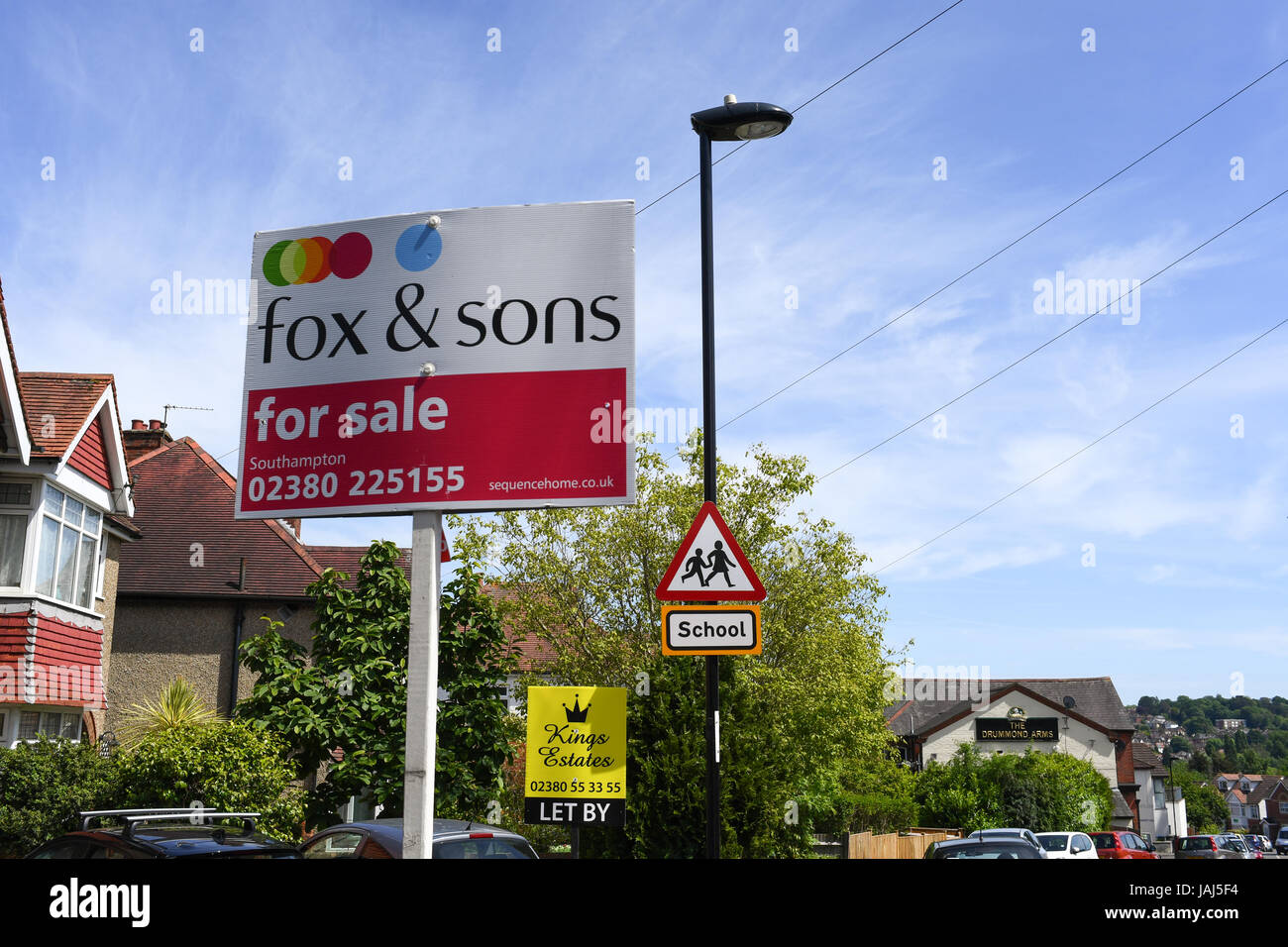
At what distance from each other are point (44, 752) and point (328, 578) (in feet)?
17.8

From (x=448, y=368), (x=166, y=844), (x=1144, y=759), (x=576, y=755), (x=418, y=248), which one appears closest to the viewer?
(x=166, y=844)

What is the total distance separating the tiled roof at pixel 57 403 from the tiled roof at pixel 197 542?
8.28 m

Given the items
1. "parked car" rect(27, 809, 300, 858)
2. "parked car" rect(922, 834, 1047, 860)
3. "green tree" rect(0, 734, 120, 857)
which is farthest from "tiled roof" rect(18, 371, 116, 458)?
"parked car" rect(922, 834, 1047, 860)

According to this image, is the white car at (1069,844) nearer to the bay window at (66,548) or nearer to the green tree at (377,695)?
the green tree at (377,695)

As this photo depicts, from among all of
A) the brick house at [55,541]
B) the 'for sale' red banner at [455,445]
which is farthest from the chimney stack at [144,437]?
the 'for sale' red banner at [455,445]

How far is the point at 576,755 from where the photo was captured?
9.76 m

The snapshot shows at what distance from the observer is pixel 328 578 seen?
67.4ft

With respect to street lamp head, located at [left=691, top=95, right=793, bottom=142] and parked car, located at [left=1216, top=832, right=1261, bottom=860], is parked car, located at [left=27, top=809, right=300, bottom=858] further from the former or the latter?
parked car, located at [left=1216, top=832, right=1261, bottom=860]

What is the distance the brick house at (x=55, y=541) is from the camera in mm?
18484

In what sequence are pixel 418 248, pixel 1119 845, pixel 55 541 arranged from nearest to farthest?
pixel 418 248
pixel 55 541
pixel 1119 845

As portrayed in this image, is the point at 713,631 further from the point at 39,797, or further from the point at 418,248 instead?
the point at 39,797

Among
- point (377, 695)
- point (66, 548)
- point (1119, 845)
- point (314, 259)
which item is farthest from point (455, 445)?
point (1119, 845)

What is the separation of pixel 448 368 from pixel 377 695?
486 inches
